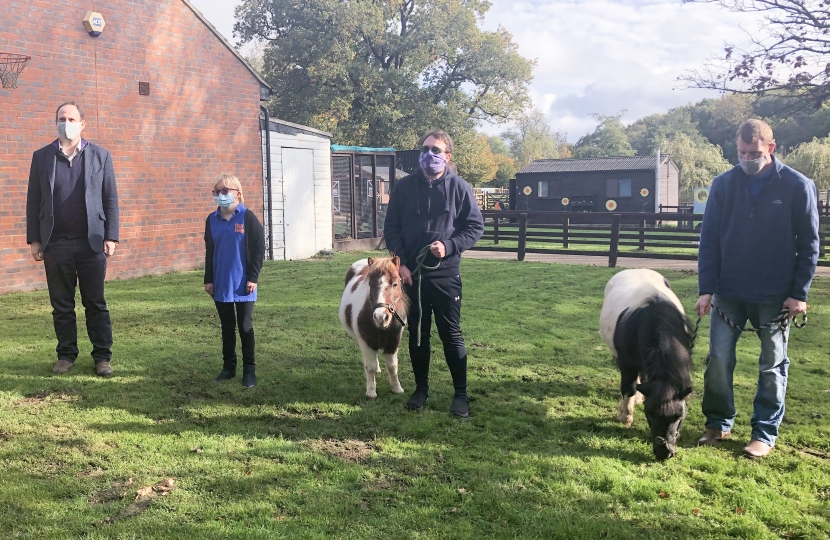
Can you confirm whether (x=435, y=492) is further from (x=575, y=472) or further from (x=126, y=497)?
(x=126, y=497)

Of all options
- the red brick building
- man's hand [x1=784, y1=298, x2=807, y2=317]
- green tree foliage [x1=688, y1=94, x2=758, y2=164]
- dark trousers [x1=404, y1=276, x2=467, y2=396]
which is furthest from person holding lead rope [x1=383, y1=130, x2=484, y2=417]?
green tree foliage [x1=688, y1=94, x2=758, y2=164]

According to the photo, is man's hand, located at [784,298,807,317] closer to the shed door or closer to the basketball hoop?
the basketball hoop

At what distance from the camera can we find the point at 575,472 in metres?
3.57

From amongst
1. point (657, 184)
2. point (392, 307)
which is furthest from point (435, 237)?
point (657, 184)

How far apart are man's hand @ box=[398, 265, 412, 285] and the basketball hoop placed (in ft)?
27.7

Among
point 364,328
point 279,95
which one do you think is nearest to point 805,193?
point 364,328

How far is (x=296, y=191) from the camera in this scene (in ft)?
49.4

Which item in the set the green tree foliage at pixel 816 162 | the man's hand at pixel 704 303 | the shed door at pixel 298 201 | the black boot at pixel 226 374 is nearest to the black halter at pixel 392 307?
the black boot at pixel 226 374

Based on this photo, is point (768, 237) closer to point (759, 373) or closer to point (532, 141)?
point (759, 373)

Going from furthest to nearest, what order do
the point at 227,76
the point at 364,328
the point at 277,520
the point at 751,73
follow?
1. the point at 227,76
2. the point at 751,73
3. the point at 364,328
4. the point at 277,520

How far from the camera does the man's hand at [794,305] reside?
3.66 meters

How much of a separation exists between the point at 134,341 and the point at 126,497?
3745 millimetres

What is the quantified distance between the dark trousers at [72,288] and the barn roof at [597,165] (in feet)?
110

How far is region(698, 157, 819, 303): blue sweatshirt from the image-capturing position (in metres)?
3.68
